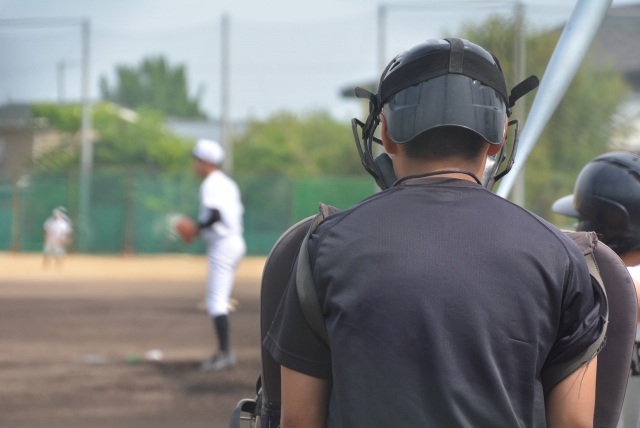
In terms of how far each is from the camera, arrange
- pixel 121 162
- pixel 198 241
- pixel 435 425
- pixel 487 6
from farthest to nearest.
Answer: pixel 121 162 < pixel 198 241 < pixel 487 6 < pixel 435 425

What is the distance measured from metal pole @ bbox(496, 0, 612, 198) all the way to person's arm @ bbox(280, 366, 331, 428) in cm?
96

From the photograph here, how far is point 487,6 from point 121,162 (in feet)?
71.3

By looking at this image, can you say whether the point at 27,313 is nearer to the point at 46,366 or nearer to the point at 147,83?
the point at 46,366

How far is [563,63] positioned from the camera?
6.95 feet

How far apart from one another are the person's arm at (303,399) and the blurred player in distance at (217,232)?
5684 mm

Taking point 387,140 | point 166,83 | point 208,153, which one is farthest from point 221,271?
point 166,83

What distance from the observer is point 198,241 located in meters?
24.6

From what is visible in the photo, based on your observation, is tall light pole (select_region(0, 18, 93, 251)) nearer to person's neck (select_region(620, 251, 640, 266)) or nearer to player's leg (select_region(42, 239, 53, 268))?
player's leg (select_region(42, 239, 53, 268))

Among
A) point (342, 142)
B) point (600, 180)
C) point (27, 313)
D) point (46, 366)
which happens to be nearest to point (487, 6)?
point (27, 313)

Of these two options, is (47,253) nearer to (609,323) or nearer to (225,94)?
(225,94)

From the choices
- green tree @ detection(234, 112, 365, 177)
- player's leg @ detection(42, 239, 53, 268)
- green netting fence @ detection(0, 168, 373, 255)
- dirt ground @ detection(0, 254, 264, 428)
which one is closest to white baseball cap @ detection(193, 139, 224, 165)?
dirt ground @ detection(0, 254, 264, 428)

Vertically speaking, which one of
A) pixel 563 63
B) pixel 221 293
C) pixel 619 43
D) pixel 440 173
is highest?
pixel 619 43

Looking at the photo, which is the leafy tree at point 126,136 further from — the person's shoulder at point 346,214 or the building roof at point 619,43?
the person's shoulder at point 346,214

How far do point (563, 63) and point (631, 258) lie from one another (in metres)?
0.67
